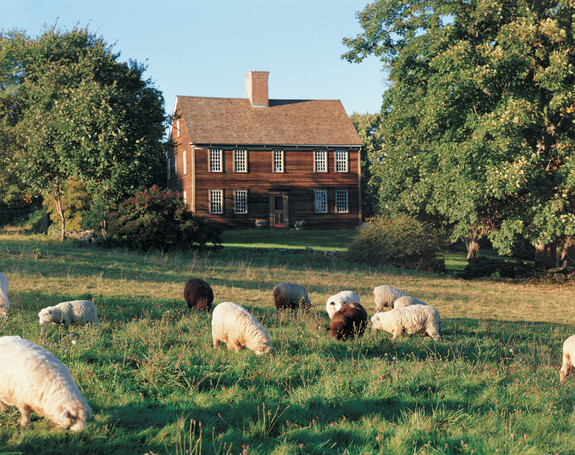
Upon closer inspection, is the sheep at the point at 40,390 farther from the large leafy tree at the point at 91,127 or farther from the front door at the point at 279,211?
the front door at the point at 279,211

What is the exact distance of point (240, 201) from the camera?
41656 mm

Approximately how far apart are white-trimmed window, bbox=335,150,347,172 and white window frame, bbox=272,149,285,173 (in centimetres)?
458

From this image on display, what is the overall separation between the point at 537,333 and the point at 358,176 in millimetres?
32646

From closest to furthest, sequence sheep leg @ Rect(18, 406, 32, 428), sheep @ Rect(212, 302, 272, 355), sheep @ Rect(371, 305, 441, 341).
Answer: sheep leg @ Rect(18, 406, 32, 428), sheep @ Rect(212, 302, 272, 355), sheep @ Rect(371, 305, 441, 341)

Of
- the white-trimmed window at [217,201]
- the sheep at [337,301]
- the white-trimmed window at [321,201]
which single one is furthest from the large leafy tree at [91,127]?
the sheep at [337,301]

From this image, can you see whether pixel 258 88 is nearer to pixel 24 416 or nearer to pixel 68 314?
pixel 68 314

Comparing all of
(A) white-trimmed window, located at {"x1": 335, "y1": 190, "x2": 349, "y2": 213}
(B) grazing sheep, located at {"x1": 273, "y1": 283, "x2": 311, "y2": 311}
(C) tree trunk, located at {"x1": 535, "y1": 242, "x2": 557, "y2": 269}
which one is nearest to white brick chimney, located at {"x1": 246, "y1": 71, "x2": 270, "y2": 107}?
(A) white-trimmed window, located at {"x1": 335, "y1": 190, "x2": 349, "y2": 213}

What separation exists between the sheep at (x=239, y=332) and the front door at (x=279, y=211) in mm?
33925

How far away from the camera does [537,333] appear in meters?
11.9

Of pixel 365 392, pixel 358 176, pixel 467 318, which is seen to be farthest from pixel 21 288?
pixel 358 176

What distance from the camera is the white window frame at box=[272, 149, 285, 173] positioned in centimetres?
4225

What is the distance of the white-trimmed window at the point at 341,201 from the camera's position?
143 feet

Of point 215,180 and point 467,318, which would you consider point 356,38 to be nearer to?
point 467,318

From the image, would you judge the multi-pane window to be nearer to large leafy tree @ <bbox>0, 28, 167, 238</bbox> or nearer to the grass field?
large leafy tree @ <bbox>0, 28, 167, 238</bbox>
